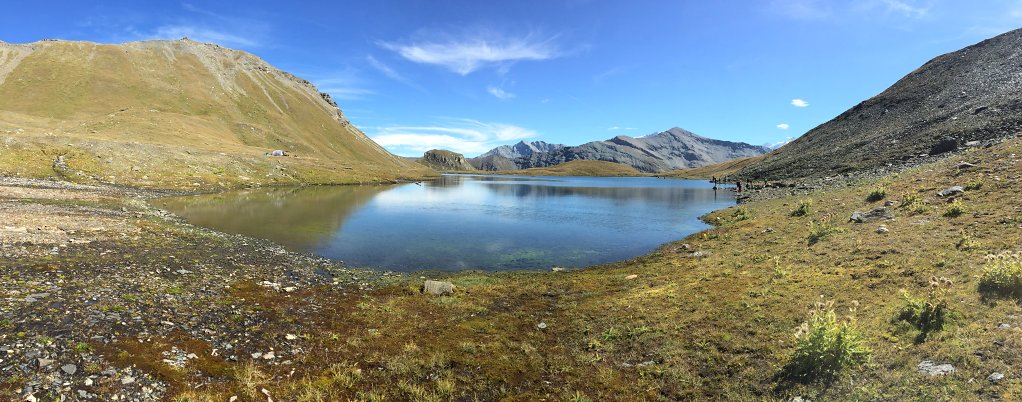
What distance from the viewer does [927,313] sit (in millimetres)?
12086

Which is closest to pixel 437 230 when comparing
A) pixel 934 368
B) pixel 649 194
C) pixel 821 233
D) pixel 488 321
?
pixel 488 321

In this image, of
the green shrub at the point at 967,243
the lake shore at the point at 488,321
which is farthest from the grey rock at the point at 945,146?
the green shrub at the point at 967,243

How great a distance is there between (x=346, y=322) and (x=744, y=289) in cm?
1826

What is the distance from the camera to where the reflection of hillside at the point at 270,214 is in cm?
3938

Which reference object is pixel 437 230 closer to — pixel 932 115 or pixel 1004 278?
pixel 1004 278

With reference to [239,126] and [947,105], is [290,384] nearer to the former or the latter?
[947,105]

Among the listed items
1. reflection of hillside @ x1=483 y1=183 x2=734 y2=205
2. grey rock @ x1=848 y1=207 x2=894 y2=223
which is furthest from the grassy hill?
grey rock @ x1=848 y1=207 x2=894 y2=223

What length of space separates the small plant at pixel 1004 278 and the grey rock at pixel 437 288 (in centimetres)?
2110

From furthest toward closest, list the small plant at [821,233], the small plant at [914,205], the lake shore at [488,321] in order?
the small plant at [914,205] → the small plant at [821,233] → the lake shore at [488,321]

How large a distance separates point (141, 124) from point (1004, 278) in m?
159

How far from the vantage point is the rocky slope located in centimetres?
6344

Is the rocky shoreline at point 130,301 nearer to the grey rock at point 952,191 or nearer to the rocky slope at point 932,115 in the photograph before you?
the grey rock at point 952,191

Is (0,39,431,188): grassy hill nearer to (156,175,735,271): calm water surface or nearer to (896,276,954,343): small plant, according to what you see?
(156,175,735,271): calm water surface

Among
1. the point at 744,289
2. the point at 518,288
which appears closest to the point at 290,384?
the point at 518,288
